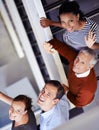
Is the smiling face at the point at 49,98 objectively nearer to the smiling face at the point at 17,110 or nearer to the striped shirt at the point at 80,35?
the smiling face at the point at 17,110

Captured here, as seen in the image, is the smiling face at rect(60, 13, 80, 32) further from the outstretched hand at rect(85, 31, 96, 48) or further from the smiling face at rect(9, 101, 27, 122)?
the smiling face at rect(9, 101, 27, 122)

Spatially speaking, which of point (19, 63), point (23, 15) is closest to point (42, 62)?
point (19, 63)

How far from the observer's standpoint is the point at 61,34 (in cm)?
100

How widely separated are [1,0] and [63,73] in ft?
1.38

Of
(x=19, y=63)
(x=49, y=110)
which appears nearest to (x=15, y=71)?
(x=19, y=63)

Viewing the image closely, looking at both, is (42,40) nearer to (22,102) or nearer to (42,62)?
(42,62)

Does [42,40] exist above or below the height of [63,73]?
above

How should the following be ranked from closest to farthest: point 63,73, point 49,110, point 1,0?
1. point 49,110
2. point 1,0
3. point 63,73

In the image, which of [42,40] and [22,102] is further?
[42,40]

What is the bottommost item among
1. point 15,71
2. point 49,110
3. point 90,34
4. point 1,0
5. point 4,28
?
point 49,110

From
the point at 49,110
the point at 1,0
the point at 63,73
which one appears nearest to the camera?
the point at 49,110

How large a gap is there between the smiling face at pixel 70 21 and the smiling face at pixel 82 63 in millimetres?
103

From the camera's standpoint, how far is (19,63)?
106 cm

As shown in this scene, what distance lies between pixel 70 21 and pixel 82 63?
163 mm
